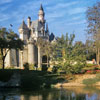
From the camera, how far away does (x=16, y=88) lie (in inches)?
941

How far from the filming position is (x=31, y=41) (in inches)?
2164

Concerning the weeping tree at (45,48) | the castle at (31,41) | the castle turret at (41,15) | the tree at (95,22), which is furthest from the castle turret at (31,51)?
the castle turret at (41,15)

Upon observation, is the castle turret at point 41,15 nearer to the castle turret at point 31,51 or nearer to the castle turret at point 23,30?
the castle turret at point 23,30

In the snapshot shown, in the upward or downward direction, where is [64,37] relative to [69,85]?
upward

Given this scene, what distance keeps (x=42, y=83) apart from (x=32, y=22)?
227 feet

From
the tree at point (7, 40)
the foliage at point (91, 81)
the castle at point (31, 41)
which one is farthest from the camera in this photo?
the castle at point (31, 41)

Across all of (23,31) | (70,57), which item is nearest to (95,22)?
(70,57)

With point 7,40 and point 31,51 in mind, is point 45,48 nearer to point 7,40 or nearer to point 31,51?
point 31,51

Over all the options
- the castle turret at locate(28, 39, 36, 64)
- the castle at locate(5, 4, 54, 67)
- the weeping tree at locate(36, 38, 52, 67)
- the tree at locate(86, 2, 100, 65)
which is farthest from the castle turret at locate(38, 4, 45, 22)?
the tree at locate(86, 2, 100, 65)

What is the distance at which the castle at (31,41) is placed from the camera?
177 ft

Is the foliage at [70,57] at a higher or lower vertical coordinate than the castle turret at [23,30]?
lower

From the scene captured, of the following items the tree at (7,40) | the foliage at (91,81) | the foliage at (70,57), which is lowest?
the foliage at (91,81)

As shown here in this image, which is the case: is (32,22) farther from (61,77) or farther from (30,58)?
(61,77)

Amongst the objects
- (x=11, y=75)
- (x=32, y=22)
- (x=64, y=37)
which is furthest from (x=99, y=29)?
(x=32, y=22)
